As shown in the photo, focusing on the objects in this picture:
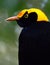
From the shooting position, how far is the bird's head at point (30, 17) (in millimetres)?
3934

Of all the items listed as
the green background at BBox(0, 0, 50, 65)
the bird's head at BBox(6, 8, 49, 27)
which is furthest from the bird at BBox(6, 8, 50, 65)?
the green background at BBox(0, 0, 50, 65)

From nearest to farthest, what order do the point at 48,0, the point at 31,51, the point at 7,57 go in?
the point at 31,51 → the point at 48,0 → the point at 7,57

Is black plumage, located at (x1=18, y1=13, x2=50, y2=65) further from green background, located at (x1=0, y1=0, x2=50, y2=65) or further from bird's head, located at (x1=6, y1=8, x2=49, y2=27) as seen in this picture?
green background, located at (x1=0, y1=0, x2=50, y2=65)

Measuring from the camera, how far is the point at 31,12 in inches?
155

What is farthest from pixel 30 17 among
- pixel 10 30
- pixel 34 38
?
pixel 10 30

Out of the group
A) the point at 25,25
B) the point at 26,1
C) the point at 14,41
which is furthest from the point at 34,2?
the point at 25,25

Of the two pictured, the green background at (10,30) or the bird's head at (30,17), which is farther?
the green background at (10,30)

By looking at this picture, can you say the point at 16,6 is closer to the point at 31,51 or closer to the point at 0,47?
the point at 0,47

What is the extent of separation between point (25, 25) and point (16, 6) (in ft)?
4.12

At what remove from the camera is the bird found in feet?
12.7

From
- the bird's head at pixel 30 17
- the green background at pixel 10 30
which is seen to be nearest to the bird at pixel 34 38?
the bird's head at pixel 30 17

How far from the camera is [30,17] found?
3.97m

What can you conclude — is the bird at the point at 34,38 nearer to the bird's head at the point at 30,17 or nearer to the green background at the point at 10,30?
the bird's head at the point at 30,17

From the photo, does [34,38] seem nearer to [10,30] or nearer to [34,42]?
[34,42]
